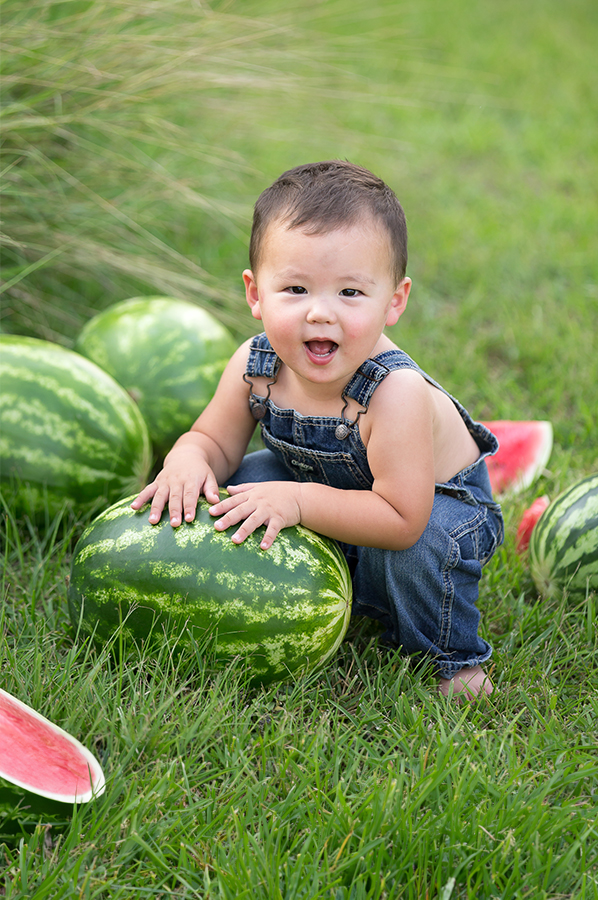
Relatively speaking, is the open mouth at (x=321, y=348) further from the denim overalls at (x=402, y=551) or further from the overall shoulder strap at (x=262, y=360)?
the overall shoulder strap at (x=262, y=360)

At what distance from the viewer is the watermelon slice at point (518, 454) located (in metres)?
2.90

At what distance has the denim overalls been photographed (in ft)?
6.72

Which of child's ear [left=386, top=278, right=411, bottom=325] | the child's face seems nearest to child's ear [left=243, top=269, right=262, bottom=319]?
the child's face

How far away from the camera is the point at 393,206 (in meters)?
1.89

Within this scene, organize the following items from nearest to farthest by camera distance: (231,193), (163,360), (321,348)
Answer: (321,348)
(163,360)
(231,193)

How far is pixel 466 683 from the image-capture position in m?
2.05

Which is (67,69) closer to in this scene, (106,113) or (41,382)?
(106,113)

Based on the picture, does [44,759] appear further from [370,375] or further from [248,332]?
[248,332]

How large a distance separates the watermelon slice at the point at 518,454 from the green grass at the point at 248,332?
7 cm

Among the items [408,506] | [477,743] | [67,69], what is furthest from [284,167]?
[477,743]

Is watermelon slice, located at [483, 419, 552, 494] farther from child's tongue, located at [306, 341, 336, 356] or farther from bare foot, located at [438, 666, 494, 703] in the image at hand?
child's tongue, located at [306, 341, 336, 356]

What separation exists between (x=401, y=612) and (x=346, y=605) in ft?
0.62

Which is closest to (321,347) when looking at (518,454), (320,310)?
(320,310)

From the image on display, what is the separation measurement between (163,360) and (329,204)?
4.01 ft
